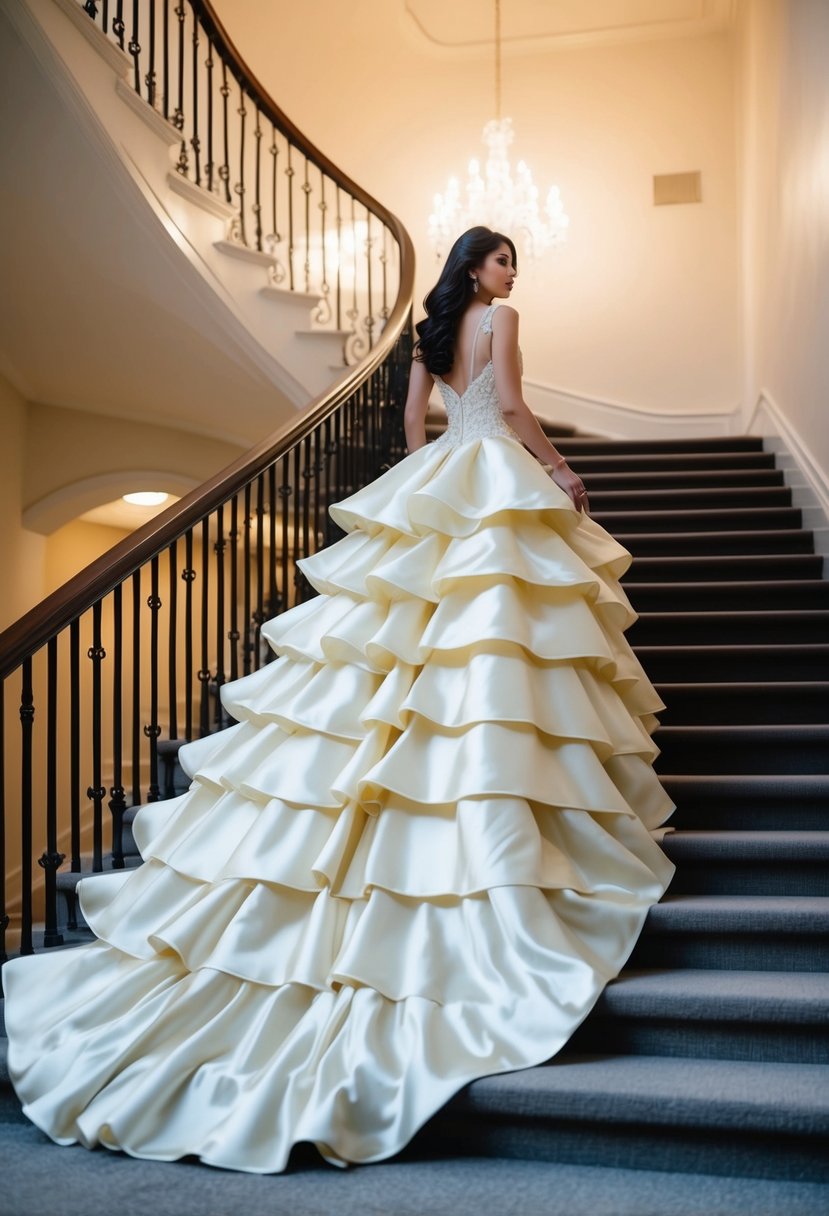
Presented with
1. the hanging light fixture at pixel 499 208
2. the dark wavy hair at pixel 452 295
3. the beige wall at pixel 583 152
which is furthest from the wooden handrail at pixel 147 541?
the beige wall at pixel 583 152

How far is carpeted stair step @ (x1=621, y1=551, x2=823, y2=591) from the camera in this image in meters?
4.86

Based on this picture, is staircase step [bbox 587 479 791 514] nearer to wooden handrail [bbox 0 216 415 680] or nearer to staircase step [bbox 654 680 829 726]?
wooden handrail [bbox 0 216 415 680]

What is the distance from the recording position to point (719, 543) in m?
5.14

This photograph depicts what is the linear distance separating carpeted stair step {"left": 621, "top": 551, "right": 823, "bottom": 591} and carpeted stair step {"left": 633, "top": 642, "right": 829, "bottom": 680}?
0.82m

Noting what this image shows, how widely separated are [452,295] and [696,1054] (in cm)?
218

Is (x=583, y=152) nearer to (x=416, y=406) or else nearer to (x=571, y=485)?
(x=416, y=406)

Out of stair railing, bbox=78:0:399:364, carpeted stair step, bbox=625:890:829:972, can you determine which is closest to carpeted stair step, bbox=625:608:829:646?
carpeted stair step, bbox=625:890:829:972

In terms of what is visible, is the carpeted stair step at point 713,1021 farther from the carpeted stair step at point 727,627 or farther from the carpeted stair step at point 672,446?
the carpeted stair step at point 672,446

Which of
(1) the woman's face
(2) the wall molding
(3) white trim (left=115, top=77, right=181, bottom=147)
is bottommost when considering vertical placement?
(1) the woman's face

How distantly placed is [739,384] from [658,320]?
844 millimetres

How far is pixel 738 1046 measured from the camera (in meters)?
2.28

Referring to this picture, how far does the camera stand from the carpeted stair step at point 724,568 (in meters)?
4.86

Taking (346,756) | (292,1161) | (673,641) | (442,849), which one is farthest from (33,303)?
(292,1161)

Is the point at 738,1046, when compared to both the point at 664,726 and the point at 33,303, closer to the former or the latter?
the point at 664,726
